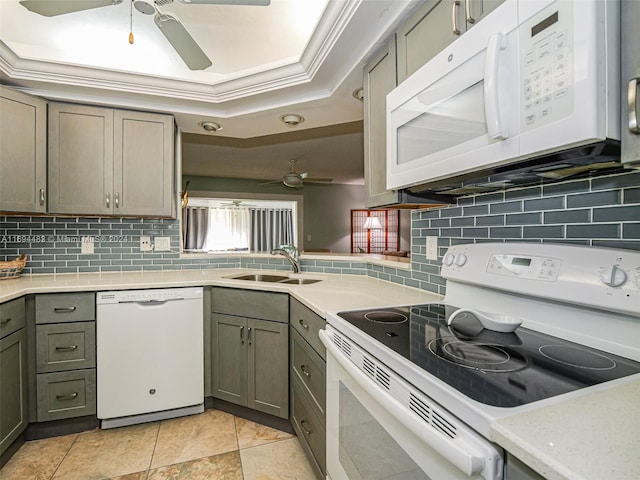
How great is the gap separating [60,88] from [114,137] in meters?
0.39

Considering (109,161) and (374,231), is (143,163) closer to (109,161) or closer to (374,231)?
(109,161)

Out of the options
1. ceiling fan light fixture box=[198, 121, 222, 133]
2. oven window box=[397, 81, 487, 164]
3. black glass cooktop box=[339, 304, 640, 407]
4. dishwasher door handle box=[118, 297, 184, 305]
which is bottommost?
dishwasher door handle box=[118, 297, 184, 305]

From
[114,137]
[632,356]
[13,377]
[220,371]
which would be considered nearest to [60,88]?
[114,137]

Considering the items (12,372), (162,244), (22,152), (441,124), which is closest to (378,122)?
(441,124)

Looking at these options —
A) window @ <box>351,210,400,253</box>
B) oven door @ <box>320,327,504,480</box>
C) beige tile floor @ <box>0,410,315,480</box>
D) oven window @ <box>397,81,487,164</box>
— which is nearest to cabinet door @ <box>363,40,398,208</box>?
oven window @ <box>397,81,487,164</box>

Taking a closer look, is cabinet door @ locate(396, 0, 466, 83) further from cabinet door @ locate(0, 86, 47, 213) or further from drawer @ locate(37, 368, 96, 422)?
drawer @ locate(37, 368, 96, 422)

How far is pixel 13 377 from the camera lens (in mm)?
1743

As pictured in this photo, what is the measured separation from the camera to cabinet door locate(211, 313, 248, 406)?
2.07 metres

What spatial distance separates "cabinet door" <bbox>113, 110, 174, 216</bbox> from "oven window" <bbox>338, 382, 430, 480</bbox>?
1979mm

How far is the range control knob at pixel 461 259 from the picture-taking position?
1.31 m

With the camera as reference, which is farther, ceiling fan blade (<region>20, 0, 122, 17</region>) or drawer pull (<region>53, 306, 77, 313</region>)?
drawer pull (<region>53, 306, 77, 313</region>)

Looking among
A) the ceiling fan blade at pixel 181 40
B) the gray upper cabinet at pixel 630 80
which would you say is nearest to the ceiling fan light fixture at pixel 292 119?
the ceiling fan blade at pixel 181 40

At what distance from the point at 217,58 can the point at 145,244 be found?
59.6 inches

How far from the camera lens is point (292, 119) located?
2.46 meters
